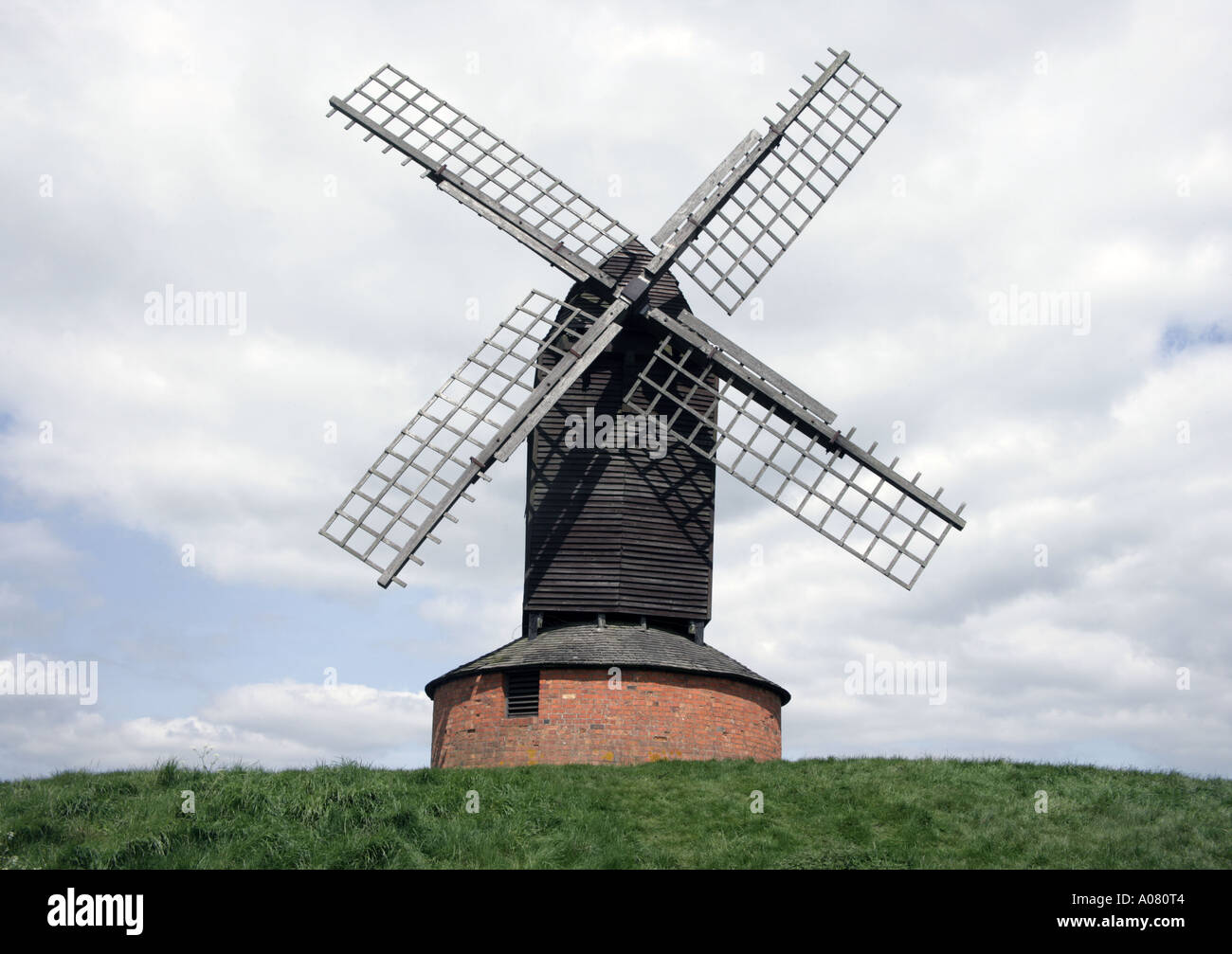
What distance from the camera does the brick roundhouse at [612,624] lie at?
20281mm

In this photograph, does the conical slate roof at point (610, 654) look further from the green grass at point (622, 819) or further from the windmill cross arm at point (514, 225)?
the windmill cross arm at point (514, 225)

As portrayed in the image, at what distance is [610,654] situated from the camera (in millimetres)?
20594

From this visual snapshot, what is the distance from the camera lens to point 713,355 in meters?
22.1

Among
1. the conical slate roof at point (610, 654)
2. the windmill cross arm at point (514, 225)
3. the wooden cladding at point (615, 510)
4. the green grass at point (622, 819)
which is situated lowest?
the green grass at point (622, 819)

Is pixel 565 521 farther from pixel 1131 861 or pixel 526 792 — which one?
pixel 1131 861

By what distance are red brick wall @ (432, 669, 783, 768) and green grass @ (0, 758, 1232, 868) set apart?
5.12 feet

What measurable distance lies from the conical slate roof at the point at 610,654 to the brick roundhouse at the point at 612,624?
0.13 ft

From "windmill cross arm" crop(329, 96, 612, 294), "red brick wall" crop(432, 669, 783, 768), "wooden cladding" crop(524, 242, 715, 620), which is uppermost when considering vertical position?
"windmill cross arm" crop(329, 96, 612, 294)

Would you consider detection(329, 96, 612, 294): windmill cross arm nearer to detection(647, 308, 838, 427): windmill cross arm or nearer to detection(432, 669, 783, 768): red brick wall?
detection(647, 308, 838, 427): windmill cross arm

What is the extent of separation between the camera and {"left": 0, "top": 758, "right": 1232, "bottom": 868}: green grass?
1441cm

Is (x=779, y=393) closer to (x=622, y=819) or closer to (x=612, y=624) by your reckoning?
(x=612, y=624)

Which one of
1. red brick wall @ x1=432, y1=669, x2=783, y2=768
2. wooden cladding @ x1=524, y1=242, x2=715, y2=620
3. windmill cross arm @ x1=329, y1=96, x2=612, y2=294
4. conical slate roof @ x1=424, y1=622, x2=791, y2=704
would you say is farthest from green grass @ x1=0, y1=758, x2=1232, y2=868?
windmill cross arm @ x1=329, y1=96, x2=612, y2=294

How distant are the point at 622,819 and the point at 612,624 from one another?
603cm

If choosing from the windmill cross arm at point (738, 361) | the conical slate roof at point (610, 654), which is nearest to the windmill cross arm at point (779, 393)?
the windmill cross arm at point (738, 361)
